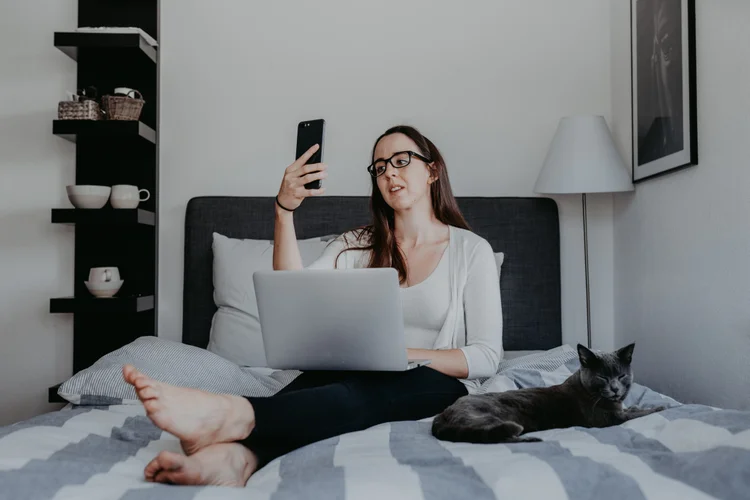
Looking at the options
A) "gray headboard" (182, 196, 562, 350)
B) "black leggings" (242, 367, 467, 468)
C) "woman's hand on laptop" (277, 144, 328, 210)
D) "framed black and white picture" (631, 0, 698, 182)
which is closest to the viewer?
"black leggings" (242, 367, 467, 468)

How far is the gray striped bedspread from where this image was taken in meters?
1.01

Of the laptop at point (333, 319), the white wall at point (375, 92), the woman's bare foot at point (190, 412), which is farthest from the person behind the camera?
the white wall at point (375, 92)

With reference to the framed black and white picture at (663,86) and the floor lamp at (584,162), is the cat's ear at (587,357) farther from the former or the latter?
the floor lamp at (584,162)

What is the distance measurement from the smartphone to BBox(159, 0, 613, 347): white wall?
4.12 feet

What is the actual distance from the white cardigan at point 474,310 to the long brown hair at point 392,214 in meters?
0.15

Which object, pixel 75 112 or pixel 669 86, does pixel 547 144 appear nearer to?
pixel 669 86

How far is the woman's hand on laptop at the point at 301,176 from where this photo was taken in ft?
5.65

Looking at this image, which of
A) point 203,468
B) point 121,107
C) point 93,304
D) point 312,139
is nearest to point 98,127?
point 121,107

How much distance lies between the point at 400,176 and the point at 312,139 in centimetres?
40

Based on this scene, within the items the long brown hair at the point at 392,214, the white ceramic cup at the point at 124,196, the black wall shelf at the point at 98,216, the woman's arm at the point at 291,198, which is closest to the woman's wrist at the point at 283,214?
the woman's arm at the point at 291,198

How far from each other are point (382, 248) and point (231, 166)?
117 cm

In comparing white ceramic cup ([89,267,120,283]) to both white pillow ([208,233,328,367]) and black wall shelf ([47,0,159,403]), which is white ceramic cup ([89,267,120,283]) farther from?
white pillow ([208,233,328,367])

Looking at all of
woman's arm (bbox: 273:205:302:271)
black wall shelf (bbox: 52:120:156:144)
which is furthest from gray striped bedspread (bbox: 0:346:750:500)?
black wall shelf (bbox: 52:120:156:144)

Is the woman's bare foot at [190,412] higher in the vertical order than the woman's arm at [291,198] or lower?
lower
